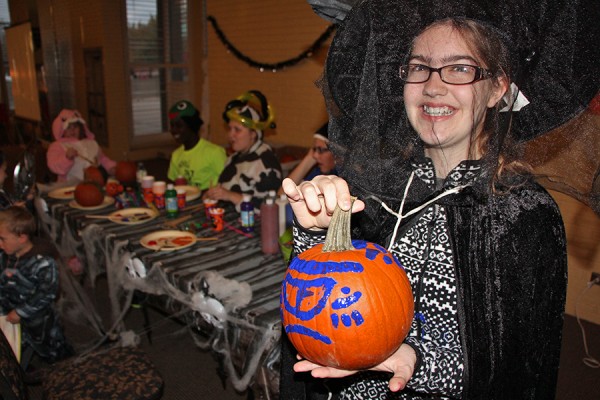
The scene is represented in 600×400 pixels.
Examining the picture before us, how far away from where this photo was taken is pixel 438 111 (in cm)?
112

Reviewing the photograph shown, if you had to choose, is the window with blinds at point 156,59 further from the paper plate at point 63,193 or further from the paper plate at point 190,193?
the paper plate at point 190,193

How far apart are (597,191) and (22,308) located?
2.95m

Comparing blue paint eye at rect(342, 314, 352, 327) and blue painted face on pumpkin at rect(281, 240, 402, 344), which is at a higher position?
blue painted face on pumpkin at rect(281, 240, 402, 344)

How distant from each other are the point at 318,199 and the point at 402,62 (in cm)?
46

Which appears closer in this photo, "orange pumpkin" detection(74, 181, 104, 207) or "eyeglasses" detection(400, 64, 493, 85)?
"eyeglasses" detection(400, 64, 493, 85)

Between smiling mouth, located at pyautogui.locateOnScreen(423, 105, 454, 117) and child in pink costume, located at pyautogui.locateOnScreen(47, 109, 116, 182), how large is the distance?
4096 mm

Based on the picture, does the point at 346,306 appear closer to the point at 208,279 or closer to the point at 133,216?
the point at 208,279

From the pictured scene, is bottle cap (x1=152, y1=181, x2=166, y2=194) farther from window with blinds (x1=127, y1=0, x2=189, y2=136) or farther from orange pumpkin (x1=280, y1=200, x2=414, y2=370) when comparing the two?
window with blinds (x1=127, y1=0, x2=189, y2=136)

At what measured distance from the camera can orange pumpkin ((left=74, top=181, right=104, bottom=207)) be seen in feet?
11.0

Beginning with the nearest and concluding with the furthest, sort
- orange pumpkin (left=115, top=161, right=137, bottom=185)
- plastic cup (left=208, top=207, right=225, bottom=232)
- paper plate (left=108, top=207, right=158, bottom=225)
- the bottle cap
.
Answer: plastic cup (left=208, top=207, right=225, bottom=232), paper plate (left=108, top=207, right=158, bottom=225), the bottle cap, orange pumpkin (left=115, top=161, right=137, bottom=185)

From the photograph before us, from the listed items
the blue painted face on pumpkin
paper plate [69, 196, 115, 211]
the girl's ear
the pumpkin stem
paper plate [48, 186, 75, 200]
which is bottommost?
paper plate [48, 186, 75, 200]

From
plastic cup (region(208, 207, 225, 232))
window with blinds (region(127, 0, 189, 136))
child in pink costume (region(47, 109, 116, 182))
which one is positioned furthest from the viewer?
window with blinds (region(127, 0, 189, 136))

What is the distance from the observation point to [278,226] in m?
2.53

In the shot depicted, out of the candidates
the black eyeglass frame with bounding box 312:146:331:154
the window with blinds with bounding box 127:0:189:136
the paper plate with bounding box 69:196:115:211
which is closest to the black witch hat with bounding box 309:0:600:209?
the black eyeglass frame with bounding box 312:146:331:154
